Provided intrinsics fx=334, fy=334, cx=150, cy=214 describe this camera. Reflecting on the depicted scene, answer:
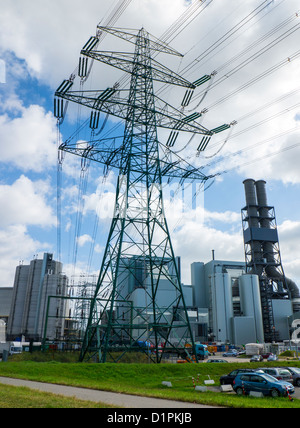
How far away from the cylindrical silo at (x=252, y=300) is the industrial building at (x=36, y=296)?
153ft

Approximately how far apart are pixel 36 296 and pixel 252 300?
193 feet

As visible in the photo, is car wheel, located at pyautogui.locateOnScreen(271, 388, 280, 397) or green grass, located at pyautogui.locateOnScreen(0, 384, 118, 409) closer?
green grass, located at pyautogui.locateOnScreen(0, 384, 118, 409)

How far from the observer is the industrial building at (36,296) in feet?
286

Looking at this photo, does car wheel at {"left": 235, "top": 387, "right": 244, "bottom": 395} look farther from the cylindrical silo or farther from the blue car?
the cylindrical silo

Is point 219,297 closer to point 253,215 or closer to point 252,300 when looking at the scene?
point 252,300

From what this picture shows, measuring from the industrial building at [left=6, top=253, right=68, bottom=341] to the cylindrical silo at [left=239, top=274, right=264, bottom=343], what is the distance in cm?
4655

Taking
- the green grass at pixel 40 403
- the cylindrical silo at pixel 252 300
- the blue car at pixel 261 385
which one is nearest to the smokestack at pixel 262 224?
the cylindrical silo at pixel 252 300

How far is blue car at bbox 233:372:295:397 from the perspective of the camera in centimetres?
1750

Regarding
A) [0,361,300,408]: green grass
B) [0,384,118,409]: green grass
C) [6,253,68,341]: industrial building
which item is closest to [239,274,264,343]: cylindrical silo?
[6,253,68,341]: industrial building

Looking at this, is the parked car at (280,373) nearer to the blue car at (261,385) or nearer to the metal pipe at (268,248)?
the blue car at (261,385)
